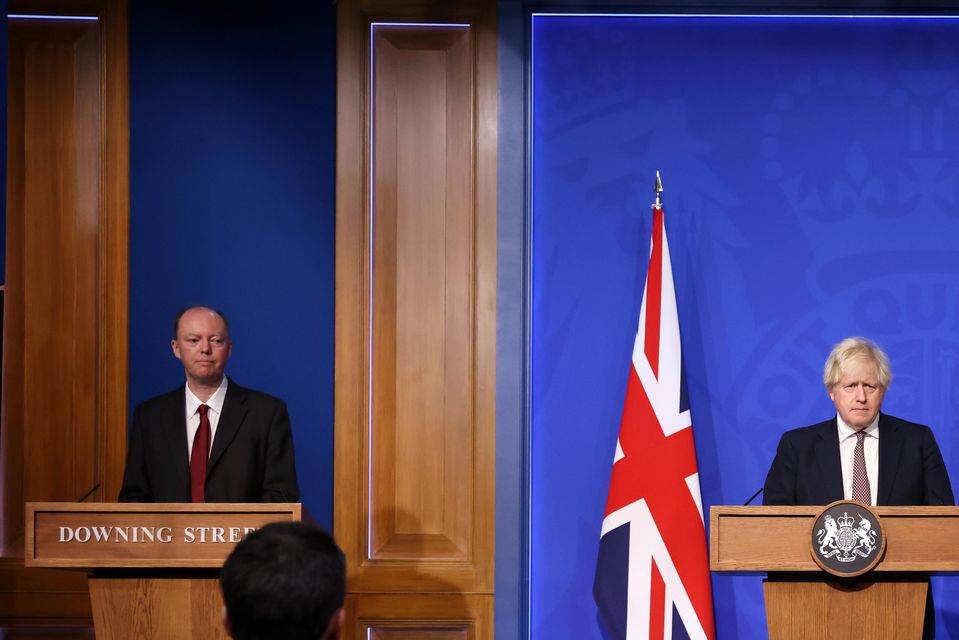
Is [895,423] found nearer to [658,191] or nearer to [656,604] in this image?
[656,604]

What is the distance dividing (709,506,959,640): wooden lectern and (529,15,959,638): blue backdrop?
60.1 inches

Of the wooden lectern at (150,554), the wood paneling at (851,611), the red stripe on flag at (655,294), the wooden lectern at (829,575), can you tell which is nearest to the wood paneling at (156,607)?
the wooden lectern at (150,554)

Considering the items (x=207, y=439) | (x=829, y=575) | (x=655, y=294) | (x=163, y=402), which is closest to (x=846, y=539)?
(x=829, y=575)

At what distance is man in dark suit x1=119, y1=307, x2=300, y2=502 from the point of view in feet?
12.2

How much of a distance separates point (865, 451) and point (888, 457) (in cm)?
8

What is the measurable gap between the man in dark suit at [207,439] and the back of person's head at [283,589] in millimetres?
1991

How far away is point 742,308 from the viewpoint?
4.81 meters

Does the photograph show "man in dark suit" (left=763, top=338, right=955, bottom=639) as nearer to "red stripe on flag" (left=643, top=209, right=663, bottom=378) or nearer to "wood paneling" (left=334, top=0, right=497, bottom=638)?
"red stripe on flag" (left=643, top=209, right=663, bottom=378)

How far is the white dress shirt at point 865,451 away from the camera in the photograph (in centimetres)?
367

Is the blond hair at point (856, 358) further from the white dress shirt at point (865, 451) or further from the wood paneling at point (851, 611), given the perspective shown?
the wood paneling at point (851, 611)

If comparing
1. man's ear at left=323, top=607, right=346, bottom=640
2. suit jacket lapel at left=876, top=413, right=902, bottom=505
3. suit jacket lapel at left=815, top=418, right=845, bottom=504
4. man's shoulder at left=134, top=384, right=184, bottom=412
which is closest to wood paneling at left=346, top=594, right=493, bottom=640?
man's shoulder at left=134, top=384, right=184, bottom=412

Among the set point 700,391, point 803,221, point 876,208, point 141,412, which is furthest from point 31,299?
point 876,208

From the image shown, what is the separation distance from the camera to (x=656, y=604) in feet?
14.2

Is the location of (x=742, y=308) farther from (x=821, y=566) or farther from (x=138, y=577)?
(x=138, y=577)
